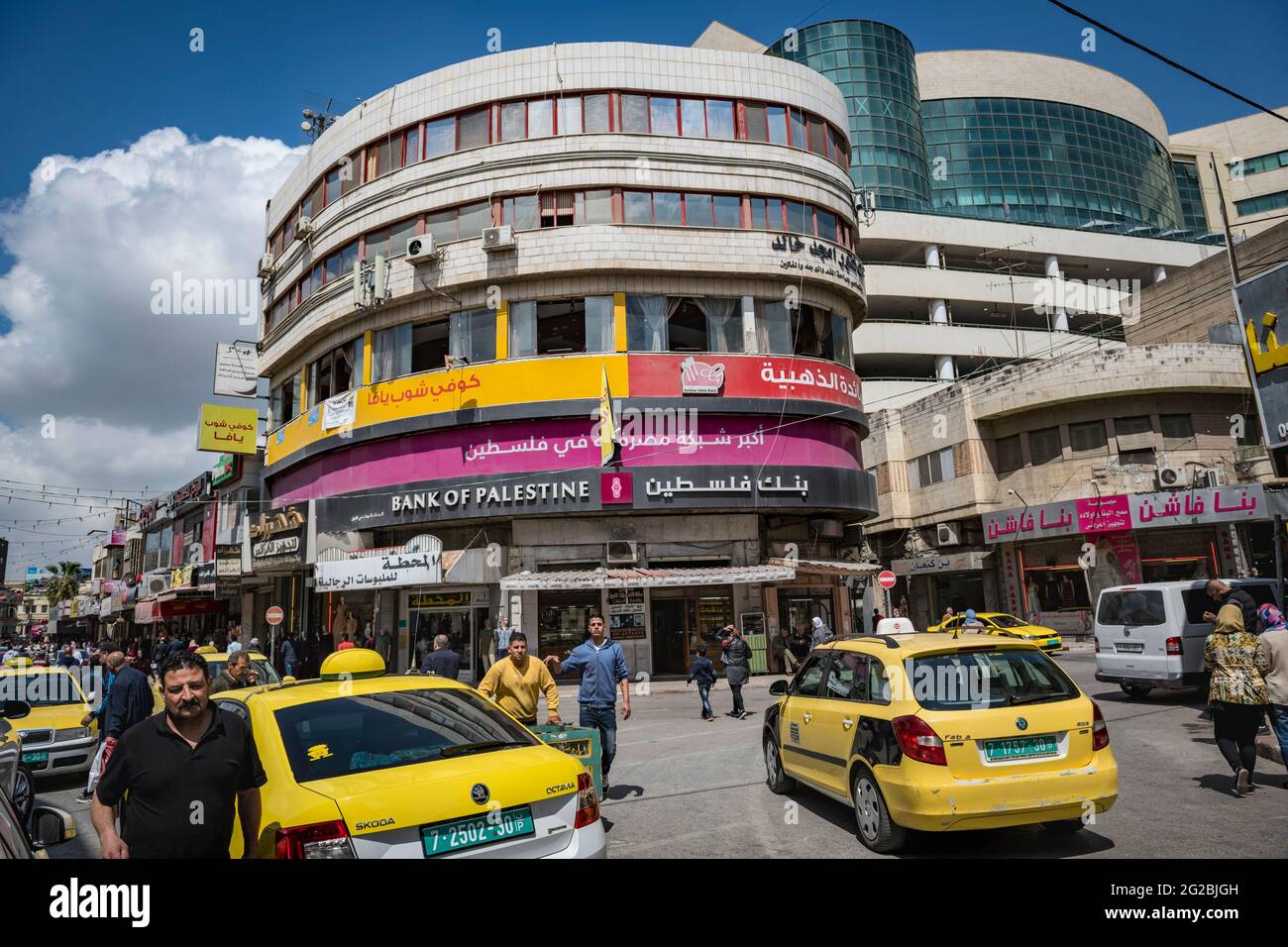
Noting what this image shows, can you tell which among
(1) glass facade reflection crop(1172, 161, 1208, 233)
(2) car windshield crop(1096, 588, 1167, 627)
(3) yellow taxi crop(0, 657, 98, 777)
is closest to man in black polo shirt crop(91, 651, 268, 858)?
(3) yellow taxi crop(0, 657, 98, 777)

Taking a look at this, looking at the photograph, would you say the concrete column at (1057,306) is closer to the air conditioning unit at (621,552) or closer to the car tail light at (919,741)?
the air conditioning unit at (621,552)

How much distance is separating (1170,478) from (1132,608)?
18.8 metres

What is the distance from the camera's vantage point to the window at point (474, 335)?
80.7 ft

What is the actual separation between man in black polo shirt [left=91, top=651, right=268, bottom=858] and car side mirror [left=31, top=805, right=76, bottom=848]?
0.42m

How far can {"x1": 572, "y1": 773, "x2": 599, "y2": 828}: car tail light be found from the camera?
3961 millimetres

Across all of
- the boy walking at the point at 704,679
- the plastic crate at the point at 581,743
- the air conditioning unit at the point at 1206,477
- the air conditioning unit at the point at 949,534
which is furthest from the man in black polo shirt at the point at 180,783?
the air conditioning unit at the point at 949,534

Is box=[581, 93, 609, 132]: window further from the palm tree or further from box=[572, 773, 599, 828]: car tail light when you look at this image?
the palm tree

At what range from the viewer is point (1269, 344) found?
38.0 ft

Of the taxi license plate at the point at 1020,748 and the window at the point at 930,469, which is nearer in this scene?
the taxi license plate at the point at 1020,748

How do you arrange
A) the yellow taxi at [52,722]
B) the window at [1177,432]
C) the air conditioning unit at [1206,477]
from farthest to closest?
the window at [1177,432], the air conditioning unit at [1206,477], the yellow taxi at [52,722]

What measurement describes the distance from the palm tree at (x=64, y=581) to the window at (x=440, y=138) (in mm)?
72442

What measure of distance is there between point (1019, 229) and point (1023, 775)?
51.7 m

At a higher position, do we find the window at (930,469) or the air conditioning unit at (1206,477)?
the window at (930,469)
